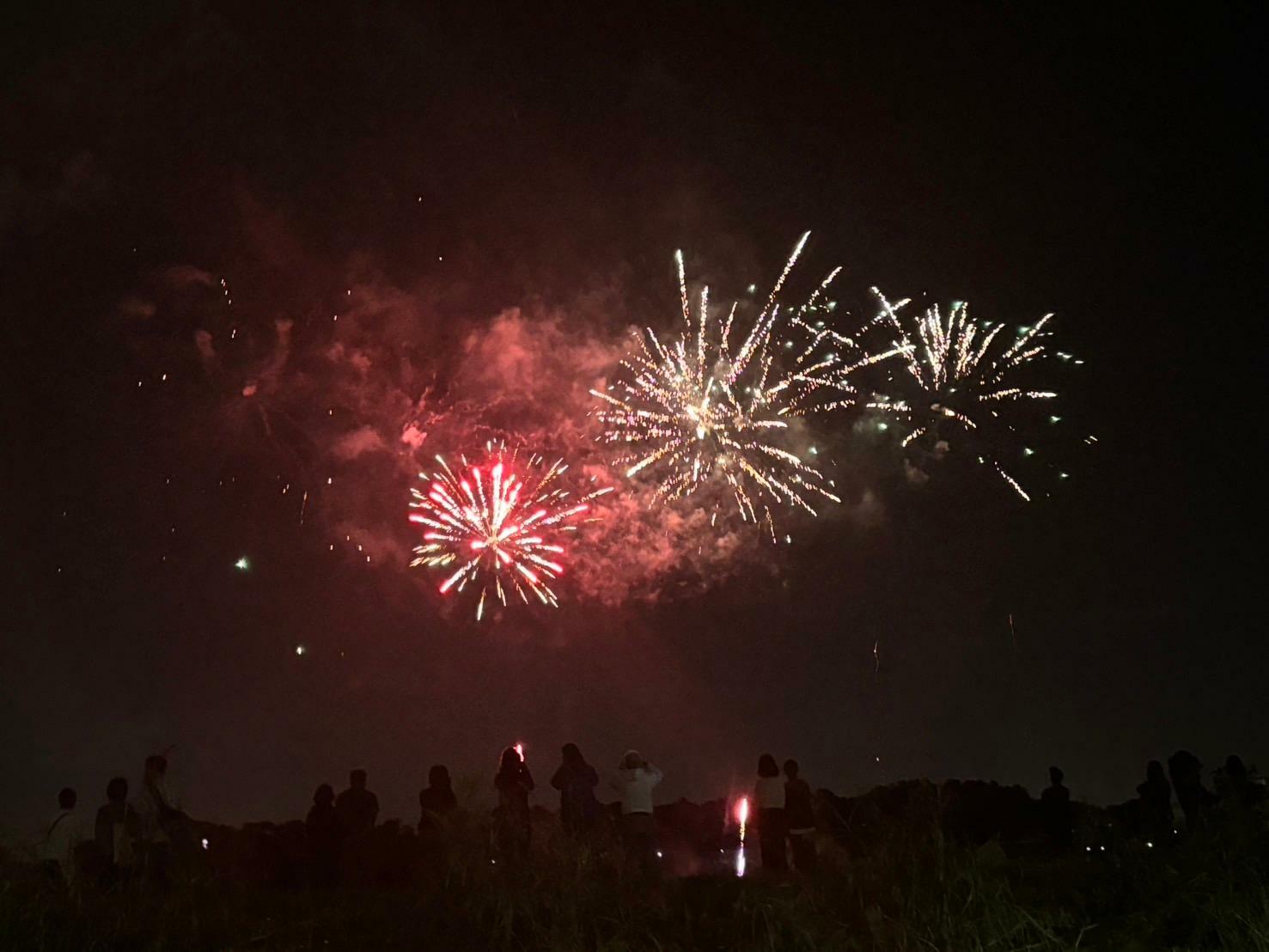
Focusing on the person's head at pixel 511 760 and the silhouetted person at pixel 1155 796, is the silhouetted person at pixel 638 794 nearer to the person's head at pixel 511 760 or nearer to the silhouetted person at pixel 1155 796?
the person's head at pixel 511 760

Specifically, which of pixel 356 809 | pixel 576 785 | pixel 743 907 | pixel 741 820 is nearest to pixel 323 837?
pixel 356 809

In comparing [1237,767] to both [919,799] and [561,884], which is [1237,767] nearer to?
[919,799]

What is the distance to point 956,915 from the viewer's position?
237 inches

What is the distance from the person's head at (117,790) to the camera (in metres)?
10.5

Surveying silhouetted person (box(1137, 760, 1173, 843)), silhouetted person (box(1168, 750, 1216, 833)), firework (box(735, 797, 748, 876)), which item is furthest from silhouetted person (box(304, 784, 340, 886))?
silhouetted person (box(1168, 750, 1216, 833))

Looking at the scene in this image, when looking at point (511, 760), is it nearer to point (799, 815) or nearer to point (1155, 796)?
point (799, 815)

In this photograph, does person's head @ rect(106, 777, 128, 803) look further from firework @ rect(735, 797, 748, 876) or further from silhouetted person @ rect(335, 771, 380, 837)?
firework @ rect(735, 797, 748, 876)

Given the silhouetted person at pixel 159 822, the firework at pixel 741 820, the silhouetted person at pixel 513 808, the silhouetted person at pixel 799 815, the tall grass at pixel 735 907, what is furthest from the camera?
the firework at pixel 741 820

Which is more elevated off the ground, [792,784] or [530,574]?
[530,574]

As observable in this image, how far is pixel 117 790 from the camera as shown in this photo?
34.5ft

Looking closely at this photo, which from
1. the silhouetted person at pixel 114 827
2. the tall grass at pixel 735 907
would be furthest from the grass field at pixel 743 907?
the silhouetted person at pixel 114 827

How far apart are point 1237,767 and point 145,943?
1060 centimetres

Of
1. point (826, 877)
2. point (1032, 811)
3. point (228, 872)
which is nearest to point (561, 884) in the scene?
point (826, 877)

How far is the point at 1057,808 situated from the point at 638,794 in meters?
5.38
